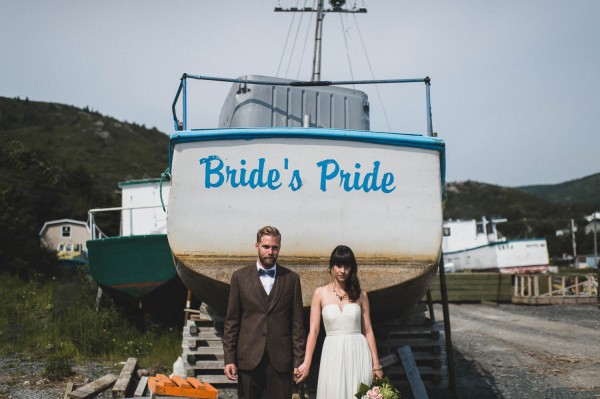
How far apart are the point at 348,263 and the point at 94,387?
375 centimetres

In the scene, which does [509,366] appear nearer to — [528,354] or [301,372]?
[528,354]

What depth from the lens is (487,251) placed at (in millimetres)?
30172

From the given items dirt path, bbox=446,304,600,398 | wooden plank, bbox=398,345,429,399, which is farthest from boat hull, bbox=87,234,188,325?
dirt path, bbox=446,304,600,398

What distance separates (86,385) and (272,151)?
3480 mm

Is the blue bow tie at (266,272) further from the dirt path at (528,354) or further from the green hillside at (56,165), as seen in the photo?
the green hillside at (56,165)

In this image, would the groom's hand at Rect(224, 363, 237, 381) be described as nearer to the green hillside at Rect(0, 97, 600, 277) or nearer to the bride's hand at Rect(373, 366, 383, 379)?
the bride's hand at Rect(373, 366, 383, 379)

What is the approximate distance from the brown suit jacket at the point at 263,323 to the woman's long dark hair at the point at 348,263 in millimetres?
325

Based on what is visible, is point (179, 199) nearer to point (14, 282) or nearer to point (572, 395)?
point (572, 395)

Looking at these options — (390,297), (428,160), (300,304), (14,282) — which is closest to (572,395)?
(390,297)

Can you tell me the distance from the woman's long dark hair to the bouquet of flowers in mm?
594

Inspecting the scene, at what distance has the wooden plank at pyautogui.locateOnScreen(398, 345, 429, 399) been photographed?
5.44 m

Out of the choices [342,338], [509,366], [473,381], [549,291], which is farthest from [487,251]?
[342,338]

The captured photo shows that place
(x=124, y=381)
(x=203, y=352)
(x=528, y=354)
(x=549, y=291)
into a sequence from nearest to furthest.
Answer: (x=124, y=381) → (x=203, y=352) → (x=528, y=354) → (x=549, y=291)

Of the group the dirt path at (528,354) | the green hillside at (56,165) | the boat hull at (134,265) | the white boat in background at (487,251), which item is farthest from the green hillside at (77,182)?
the dirt path at (528,354)
